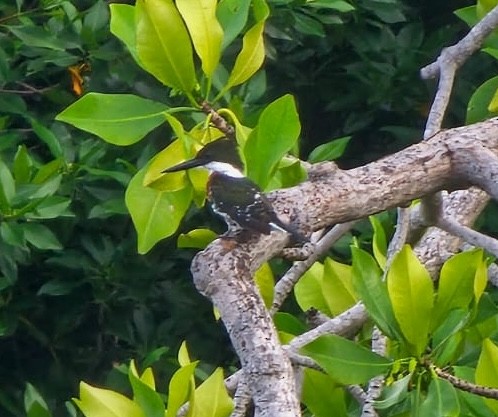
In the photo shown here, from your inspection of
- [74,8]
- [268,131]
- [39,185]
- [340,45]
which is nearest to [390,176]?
[268,131]

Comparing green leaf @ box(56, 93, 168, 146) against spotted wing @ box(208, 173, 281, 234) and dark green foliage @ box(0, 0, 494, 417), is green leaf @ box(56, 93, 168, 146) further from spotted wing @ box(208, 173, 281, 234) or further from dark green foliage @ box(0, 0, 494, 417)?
dark green foliage @ box(0, 0, 494, 417)

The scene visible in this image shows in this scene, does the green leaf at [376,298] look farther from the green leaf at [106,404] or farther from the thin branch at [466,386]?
the green leaf at [106,404]

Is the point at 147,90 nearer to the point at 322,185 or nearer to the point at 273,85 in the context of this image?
the point at 273,85

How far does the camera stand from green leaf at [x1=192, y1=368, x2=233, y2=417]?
3.76 feet

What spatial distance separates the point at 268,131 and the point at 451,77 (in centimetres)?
33

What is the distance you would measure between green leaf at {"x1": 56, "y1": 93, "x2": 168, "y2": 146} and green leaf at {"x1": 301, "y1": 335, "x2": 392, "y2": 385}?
37cm

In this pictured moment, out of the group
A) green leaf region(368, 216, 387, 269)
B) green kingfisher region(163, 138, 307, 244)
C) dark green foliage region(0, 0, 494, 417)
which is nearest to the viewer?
green kingfisher region(163, 138, 307, 244)

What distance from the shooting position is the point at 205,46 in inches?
54.1

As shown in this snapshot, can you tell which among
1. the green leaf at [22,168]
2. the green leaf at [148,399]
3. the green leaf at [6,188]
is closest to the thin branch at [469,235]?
the green leaf at [148,399]

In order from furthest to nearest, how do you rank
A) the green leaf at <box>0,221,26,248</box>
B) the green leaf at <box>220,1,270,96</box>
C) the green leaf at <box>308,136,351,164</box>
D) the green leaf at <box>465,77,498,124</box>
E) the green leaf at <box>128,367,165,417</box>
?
the green leaf at <box>0,221,26,248</box> < the green leaf at <box>308,136,351,164</box> < the green leaf at <box>465,77,498,124</box> < the green leaf at <box>220,1,270,96</box> < the green leaf at <box>128,367,165,417</box>

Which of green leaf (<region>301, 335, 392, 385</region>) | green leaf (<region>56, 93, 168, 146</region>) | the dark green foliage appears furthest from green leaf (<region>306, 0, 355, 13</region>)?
green leaf (<region>301, 335, 392, 385</region>)

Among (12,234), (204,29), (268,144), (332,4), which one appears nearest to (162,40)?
(204,29)

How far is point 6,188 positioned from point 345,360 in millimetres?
1046

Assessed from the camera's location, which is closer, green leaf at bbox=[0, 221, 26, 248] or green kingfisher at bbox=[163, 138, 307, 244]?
green kingfisher at bbox=[163, 138, 307, 244]
